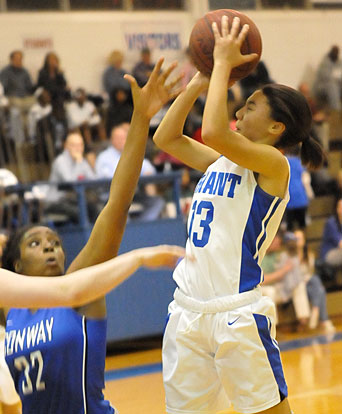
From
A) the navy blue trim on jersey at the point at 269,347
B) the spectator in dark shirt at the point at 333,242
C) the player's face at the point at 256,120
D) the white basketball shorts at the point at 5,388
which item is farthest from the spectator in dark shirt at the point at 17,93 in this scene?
the navy blue trim on jersey at the point at 269,347

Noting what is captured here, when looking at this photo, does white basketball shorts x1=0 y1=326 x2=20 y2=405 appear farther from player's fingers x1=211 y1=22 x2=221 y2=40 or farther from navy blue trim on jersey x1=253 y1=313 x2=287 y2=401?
player's fingers x1=211 y1=22 x2=221 y2=40

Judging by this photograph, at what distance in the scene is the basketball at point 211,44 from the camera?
3268 millimetres

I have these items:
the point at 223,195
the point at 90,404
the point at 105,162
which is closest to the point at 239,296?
the point at 223,195

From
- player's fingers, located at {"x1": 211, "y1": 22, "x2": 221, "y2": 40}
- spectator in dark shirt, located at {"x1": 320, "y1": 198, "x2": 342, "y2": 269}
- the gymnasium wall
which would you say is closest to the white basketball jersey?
player's fingers, located at {"x1": 211, "y1": 22, "x2": 221, "y2": 40}

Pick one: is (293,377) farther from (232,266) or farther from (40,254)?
(40,254)

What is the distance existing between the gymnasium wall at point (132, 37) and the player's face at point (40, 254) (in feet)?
33.8

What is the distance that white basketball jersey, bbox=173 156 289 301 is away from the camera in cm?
319

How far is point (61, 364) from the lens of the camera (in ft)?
8.50

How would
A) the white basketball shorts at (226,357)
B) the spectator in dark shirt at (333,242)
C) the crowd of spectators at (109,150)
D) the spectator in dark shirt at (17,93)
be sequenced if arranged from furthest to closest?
1. the spectator in dark shirt at (17,93)
2. the spectator in dark shirt at (333,242)
3. the crowd of spectators at (109,150)
4. the white basketball shorts at (226,357)

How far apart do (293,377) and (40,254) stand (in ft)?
13.6

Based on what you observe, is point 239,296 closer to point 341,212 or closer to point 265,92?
point 265,92

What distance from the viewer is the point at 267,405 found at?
10.3ft

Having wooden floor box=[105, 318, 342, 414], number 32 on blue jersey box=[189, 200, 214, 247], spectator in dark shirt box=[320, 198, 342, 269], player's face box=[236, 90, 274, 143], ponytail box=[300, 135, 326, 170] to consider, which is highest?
player's face box=[236, 90, 274, 143]

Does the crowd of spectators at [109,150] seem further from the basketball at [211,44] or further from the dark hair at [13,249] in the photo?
the dark hair at [13,249]
